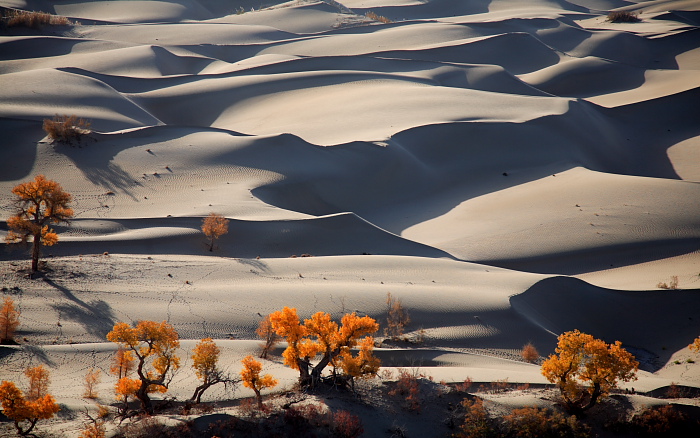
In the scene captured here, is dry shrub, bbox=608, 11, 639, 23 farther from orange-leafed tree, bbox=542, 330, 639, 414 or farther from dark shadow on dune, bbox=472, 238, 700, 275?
orange-leafed tree, bbox=542, 330, 639, 414

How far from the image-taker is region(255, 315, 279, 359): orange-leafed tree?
1288 cm

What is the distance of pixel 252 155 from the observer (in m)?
24.4

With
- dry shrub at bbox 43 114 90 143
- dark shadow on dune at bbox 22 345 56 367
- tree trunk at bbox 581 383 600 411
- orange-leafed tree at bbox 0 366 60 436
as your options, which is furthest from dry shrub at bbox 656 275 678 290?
dry shrub at bbox 43 114 90 143

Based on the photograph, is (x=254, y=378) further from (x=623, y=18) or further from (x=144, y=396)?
(x=623, y=18)

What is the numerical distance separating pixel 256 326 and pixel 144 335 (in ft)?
13.0

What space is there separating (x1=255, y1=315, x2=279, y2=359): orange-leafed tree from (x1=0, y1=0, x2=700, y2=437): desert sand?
29cm

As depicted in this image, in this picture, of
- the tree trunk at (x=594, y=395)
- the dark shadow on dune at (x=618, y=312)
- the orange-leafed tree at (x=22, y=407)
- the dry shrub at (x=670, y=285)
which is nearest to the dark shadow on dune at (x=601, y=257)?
the dry shrub at (x=670, y=285)

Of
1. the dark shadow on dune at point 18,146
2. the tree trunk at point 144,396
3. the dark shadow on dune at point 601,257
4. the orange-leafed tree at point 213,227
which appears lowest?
the tree trunk at point 144,396

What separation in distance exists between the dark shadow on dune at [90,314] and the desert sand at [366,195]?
8 cm

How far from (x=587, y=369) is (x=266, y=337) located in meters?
6.83

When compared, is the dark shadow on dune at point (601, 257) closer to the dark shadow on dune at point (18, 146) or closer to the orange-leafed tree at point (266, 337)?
the orange-leafed tree at point (266, 337)

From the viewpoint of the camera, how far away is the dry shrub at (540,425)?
1114cm

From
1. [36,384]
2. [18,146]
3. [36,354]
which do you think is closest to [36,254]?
[36,354]

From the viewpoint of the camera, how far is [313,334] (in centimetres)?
1140
